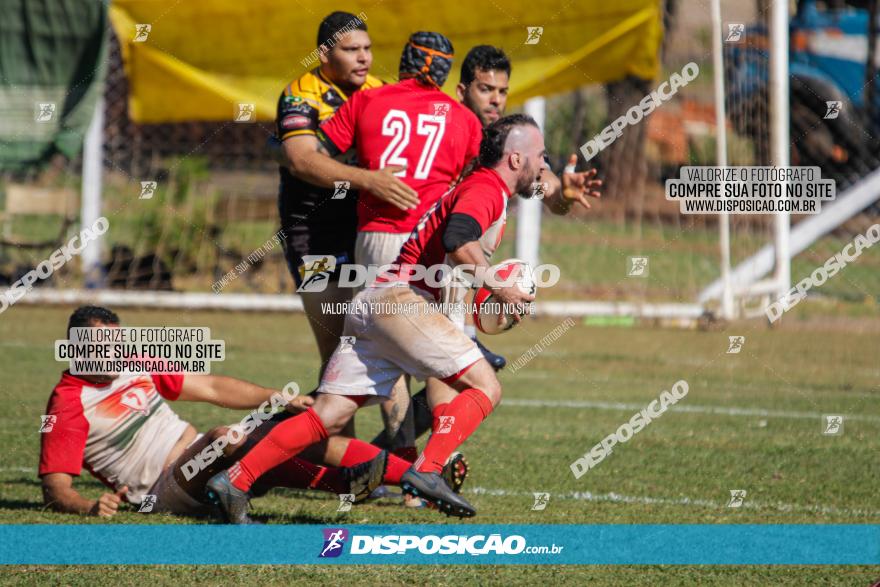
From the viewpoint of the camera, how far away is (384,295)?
556 cm

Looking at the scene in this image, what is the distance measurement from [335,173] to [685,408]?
4.09 meters

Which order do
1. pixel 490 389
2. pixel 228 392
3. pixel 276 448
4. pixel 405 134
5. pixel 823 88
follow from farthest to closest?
pixel 823 88, pixel 405 134, pixel 228 392, pixel 490 389, pixel 276 448

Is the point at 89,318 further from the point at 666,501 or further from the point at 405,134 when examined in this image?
the point at 666,501

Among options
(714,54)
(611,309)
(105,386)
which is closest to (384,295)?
(105,386)

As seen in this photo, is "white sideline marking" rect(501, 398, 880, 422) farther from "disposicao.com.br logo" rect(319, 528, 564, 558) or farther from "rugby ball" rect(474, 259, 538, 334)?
"disposicao.com.br logo" rect(319, 528, 564, 558)

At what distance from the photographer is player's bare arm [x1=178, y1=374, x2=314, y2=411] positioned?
18.6ft

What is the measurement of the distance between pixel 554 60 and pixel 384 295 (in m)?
8.83

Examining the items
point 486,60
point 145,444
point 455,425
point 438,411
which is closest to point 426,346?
point 455,425

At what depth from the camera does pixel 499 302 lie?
5.38 metres

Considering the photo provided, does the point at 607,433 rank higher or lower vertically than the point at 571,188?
lower

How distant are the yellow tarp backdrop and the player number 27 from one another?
24.4 feet

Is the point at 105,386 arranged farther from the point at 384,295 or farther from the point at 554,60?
the point at 554,60

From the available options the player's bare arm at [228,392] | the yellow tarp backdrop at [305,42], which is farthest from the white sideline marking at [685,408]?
the yellow tarp backdrop at [305,42]

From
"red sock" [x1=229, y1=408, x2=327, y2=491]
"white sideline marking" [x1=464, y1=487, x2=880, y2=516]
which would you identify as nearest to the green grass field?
"white sideline marking" [x1=464, y1=487, x2=880, y2=516]
